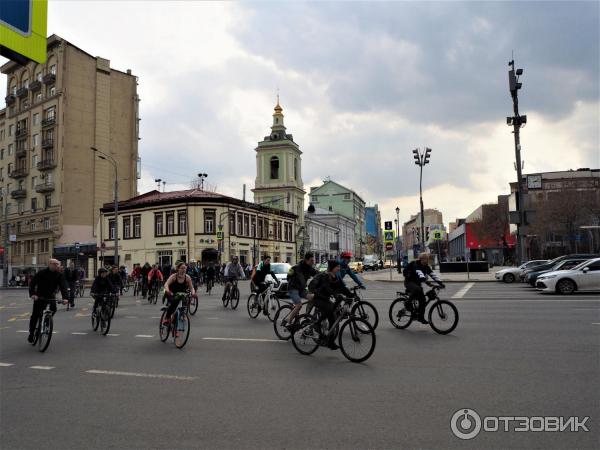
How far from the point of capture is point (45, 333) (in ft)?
32.1

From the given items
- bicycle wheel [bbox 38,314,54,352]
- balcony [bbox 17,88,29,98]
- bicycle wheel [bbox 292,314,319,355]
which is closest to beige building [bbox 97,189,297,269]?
balcony [bbox 17,88,29,98]

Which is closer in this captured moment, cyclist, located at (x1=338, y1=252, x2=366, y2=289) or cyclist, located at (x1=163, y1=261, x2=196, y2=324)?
cyclist, located at (x1=163, y1=261, x2=196, y2=324)

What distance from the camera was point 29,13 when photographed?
Result: 187 inches

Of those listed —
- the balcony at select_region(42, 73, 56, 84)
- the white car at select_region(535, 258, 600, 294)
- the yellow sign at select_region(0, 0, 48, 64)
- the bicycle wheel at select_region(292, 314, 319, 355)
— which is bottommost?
the bicycle wheel at select_region(292, 314, 319, 355)

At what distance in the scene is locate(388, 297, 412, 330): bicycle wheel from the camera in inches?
456

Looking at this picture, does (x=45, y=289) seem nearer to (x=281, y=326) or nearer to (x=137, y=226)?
(x=281, y=326)

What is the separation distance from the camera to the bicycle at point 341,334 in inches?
322

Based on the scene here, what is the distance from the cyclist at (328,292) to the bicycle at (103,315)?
5825 millimetres

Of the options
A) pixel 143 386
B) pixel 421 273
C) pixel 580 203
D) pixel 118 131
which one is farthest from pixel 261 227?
pixel 143 386

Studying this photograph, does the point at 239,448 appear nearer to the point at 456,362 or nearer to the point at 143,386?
the point at 143,386

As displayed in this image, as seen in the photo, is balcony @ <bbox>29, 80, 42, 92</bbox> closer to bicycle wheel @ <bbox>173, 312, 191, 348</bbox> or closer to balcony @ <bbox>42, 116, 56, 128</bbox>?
balcony @ <bbox>42, 116, 56, 128</bbox>

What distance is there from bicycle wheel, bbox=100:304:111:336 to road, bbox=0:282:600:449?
2.10ft

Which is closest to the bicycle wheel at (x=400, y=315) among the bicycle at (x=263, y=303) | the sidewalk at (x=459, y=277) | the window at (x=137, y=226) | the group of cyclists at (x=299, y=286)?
the group of cyclists at (x=299, y=286)

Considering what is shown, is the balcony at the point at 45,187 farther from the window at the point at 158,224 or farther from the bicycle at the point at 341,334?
the bicycle at the point at 341,334
